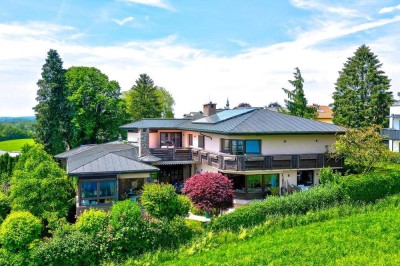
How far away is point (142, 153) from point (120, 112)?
1967cm

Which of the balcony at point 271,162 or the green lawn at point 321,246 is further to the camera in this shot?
the balcony at point 271,162

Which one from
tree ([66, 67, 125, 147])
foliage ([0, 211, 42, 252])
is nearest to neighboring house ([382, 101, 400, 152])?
tree ([66, 67, 125, 147])

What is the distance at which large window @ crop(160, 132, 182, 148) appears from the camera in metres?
33.3

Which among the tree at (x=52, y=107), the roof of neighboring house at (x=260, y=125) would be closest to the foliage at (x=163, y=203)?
the roof of neighboring house at (x=260, y=125)

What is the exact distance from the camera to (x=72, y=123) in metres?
41.1

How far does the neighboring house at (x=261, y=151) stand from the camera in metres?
24.0

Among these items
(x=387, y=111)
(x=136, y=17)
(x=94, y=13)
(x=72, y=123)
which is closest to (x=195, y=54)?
(x=136, y=17)

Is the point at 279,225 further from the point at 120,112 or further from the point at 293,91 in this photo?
the point at 120,112

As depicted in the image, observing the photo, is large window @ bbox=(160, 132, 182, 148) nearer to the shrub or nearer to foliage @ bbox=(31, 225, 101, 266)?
the shrub

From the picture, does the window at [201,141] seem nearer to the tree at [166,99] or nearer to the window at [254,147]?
the window at [254,147]

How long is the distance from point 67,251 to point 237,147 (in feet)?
45.1

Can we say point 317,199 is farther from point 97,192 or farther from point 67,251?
point 67,251

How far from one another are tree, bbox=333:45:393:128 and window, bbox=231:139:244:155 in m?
25.3

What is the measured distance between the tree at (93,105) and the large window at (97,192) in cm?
2157
